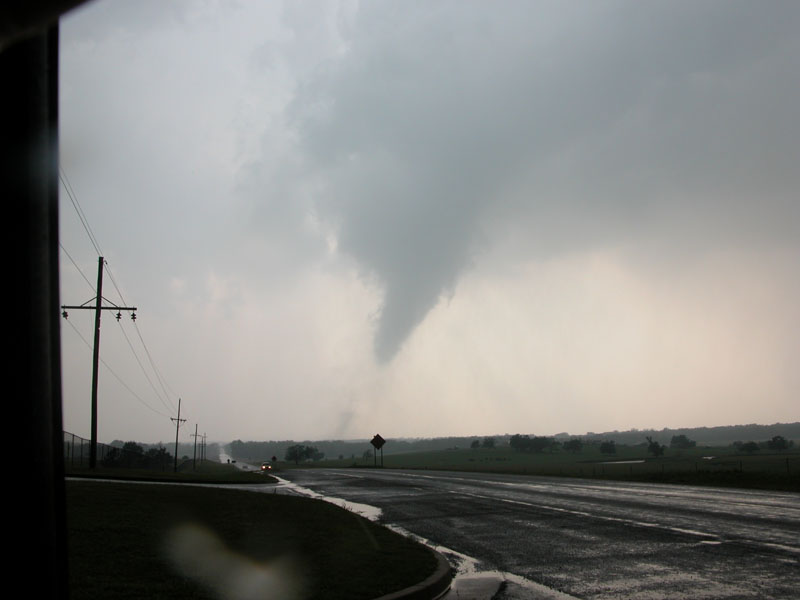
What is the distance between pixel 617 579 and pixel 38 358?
7.97 m

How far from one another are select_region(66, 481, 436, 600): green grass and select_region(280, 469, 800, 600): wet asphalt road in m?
1.54

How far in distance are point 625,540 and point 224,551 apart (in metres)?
7.08

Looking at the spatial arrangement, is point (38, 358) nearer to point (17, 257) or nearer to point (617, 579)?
point (17, 257)

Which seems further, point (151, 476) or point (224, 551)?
point (151, 476)

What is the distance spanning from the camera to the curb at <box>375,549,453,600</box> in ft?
24.3

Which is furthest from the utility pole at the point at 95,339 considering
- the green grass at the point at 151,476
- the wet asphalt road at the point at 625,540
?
the wet asphalt road at the point at 625,540

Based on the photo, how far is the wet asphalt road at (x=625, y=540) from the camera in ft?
26.8

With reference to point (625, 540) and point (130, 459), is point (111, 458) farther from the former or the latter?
point (625, 540)

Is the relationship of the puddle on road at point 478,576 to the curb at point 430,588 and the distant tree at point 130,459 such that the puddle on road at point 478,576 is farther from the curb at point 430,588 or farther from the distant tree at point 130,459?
the distant tree at point 130,459

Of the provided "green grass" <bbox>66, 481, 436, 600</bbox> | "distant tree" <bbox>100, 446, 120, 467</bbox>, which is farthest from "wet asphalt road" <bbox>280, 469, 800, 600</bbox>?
"distant tree" <bbox>100, 446, 120, 467</bbox>

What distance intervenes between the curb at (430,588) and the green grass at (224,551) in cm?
17

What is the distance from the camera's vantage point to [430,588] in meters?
7.88

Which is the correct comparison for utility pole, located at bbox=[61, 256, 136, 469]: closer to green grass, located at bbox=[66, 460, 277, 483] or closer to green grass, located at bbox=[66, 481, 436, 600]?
green grass, located at bbox=[66, 460, 277, 483]

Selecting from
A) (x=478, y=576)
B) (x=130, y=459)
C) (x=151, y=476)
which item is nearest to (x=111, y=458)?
(x=130, y=459)
